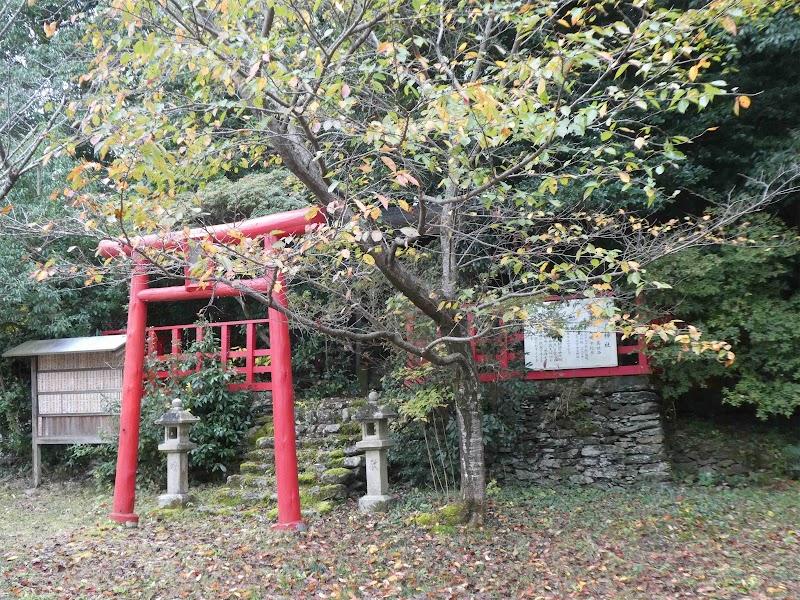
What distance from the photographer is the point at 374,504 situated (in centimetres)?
754

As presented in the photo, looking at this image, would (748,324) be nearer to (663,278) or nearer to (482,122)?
(663,278)

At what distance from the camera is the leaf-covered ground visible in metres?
5.09

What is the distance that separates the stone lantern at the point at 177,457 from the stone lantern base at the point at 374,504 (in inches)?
94.4

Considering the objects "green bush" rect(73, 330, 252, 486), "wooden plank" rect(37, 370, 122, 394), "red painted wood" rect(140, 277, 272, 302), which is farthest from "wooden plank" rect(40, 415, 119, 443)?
"red painted wood" rect(140, 277, 272, 302)

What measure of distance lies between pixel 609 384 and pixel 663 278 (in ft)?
5.68

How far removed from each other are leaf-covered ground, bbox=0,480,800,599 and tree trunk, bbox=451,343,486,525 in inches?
10.5

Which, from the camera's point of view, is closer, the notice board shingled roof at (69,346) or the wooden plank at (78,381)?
the notice board shingled roof at (69,346)

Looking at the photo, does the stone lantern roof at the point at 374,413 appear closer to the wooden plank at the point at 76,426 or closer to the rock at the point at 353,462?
the rock at the point at 353,462

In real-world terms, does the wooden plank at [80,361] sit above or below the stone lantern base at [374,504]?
above

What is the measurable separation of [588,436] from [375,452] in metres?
3.11

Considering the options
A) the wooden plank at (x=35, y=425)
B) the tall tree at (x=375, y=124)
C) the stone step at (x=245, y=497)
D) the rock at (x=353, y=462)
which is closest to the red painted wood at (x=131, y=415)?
the stone step at (x=245, y=497)

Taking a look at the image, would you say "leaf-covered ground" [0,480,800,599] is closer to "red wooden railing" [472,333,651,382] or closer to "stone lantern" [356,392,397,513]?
"stone lantern" [356,392,397,513]

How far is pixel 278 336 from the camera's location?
677cm

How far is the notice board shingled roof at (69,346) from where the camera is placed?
9.88 m
